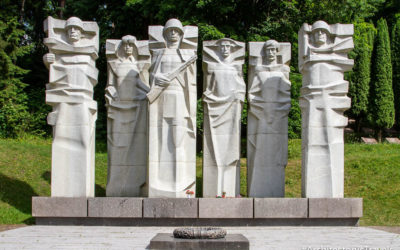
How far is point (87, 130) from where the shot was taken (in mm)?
12188

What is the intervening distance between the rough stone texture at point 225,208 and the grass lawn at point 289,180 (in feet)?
11.9

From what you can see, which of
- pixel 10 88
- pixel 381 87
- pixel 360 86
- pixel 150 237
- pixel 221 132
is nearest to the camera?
pixel 150 237

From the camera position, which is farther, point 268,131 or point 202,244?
point 268,131

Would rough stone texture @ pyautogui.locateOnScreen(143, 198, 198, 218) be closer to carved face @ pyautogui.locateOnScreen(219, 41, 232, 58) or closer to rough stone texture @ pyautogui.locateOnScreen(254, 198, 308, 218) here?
rough stone texture @ pyautogui.locateOnScreen(254, 198, 308, 218)

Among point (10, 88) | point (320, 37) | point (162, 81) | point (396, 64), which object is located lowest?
point (162, 81)

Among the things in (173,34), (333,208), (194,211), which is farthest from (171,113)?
(333,208)

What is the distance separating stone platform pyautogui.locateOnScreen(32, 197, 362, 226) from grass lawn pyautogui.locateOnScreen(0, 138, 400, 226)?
1.22m

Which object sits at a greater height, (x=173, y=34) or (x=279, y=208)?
(x=173, y=34)

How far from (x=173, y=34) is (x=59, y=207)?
5.03 meters

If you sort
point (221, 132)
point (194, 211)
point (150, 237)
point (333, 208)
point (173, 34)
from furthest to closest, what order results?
point (221, 132) < point (173, 34) < point (333, 208) < point (194, 211) < point (150, 237)

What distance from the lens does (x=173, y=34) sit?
12445mm

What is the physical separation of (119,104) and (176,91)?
1967mm

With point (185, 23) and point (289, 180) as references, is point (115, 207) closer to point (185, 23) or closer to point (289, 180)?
point (289, 180)

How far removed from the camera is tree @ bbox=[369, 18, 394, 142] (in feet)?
89.9
